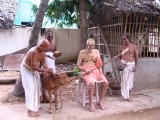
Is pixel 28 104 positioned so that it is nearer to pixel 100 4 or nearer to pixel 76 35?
pixel 100 4

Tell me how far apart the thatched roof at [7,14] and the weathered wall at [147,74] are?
5691mm

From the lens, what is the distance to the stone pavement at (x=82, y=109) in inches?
223

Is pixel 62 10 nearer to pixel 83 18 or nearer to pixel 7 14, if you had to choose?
pixel 83 18

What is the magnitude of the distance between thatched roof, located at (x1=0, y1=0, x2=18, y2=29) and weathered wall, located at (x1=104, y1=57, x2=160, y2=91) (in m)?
5.69

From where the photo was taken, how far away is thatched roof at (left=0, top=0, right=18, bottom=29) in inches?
447

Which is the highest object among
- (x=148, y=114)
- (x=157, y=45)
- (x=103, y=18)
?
(x=103, y=18)

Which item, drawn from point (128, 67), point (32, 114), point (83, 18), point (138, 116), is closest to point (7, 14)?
point (83, 18)

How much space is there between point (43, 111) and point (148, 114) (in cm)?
242

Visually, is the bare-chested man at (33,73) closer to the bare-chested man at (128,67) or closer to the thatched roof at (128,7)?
the bare-chested man at (128,67)

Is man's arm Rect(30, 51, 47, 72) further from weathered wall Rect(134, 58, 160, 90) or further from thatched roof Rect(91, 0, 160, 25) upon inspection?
weathered wall Rect(134, 58, 160, 90)

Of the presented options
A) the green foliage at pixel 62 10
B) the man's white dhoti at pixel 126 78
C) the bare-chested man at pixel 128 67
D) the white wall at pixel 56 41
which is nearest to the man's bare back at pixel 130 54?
the bare-chested man at pixel 128 67

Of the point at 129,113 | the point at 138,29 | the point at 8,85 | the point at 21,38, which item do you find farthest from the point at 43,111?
the point at 21,38

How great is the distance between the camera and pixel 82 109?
20.5 ft

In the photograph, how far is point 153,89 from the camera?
8500mm
